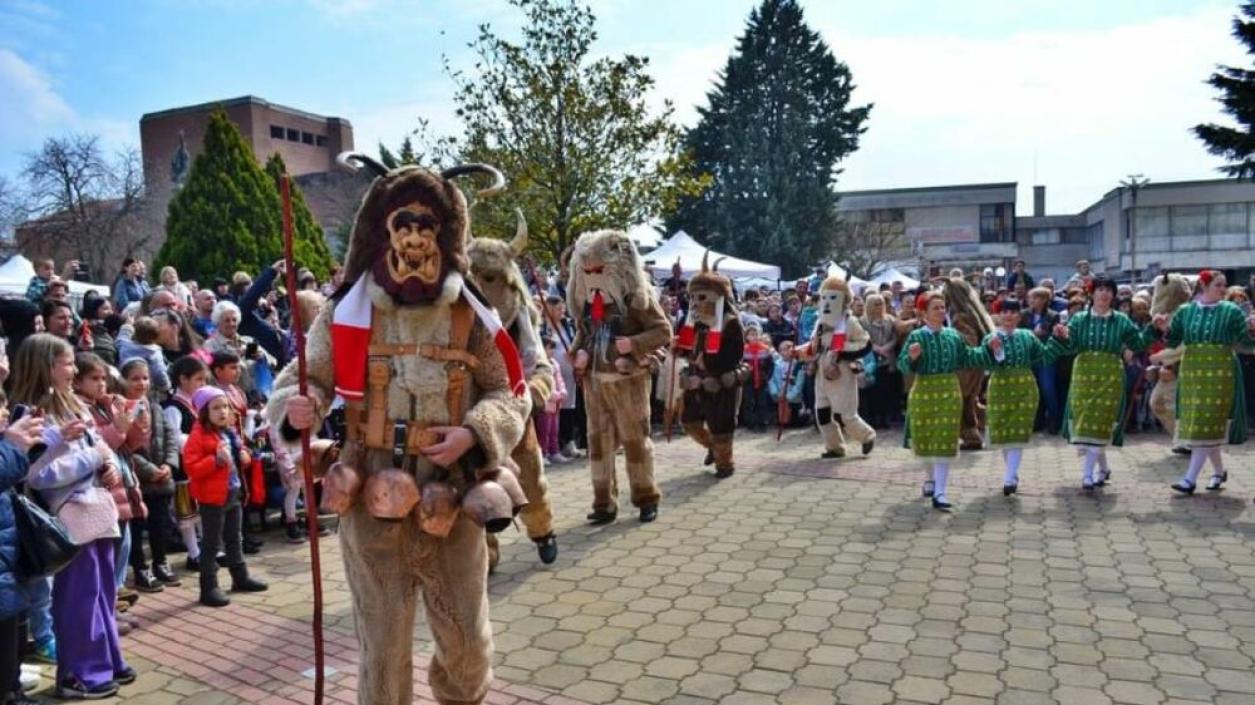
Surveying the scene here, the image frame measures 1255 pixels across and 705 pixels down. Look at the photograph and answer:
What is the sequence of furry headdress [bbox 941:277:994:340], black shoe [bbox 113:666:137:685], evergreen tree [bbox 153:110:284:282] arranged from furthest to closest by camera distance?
evergreen tree [bbox 153:110:284:282] < furry headdress [bbox 941:277:994:340] < black shoe [bbox 113:666:137:685]

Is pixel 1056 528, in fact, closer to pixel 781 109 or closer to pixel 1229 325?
pixel 1229 325

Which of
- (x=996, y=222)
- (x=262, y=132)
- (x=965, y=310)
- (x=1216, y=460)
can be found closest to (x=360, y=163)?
(x=965, y=310)

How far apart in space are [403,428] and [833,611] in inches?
122

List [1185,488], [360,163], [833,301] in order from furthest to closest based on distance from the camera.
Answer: [833,301]
[1185,488]
[360,163]

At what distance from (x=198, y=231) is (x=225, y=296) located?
10.4 meters

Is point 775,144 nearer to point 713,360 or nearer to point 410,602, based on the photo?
point 713,360

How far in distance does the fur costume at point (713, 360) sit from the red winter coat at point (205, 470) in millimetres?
4698

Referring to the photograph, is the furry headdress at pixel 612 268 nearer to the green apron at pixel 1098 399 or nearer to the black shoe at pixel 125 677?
the green apron at pixel 1098 399

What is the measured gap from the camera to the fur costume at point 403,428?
11.1 ft

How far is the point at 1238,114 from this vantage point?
22.7m

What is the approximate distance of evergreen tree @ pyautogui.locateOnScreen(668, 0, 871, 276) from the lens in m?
35.5

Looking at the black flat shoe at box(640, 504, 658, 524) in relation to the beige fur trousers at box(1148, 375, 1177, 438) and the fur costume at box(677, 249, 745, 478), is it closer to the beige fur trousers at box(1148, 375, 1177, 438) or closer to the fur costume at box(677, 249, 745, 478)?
the fur costume at box(677, 249, 745, 478)

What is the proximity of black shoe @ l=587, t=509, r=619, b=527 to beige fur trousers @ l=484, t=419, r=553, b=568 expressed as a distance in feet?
4.01

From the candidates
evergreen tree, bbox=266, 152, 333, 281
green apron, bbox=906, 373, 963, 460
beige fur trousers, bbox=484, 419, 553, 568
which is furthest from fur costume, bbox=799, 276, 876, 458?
evergreen tree, bbox=266, 152, 333, 281
